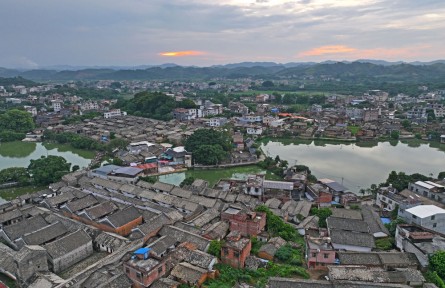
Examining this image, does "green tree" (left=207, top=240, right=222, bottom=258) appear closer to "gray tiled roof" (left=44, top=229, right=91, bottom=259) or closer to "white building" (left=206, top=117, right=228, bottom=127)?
"gray tiled roof" (left=44, top=229, right=91, bottom=259)

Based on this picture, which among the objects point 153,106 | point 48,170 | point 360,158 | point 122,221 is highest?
point 153,106

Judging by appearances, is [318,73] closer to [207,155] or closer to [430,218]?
[207,155]

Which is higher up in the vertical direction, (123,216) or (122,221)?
(123,216)

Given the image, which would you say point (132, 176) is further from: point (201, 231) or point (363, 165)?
point (363, 165)

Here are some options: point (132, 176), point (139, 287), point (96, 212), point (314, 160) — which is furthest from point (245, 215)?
point (314, 160)

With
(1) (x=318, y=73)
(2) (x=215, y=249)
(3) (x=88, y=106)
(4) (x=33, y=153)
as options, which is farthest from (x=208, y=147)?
(1) (x=318, y=73)

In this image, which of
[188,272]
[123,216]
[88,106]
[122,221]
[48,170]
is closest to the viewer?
[188,272]

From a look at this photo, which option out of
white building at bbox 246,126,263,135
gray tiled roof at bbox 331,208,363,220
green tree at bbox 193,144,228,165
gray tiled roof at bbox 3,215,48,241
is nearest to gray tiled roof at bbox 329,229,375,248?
gray tiled roof at bbox 331,208,363,220
